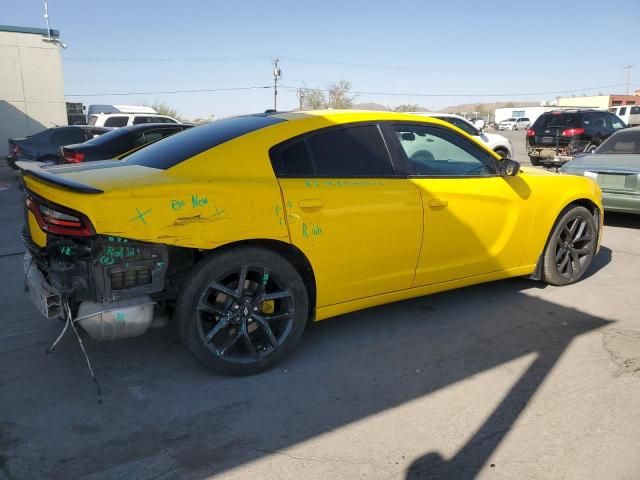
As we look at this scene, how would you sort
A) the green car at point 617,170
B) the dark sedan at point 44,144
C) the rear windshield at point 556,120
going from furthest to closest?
the rear windshield at point 556,120 < the dark sedan at point 44,144 < the green car at point 617,170

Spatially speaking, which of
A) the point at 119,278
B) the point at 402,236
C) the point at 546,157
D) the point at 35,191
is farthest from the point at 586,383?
the point at 546,157

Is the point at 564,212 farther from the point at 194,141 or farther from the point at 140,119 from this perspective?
the point at 140,119

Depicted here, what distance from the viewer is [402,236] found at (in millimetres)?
3639

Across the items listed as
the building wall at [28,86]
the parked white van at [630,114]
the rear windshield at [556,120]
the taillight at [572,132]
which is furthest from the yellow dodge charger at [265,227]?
the parked white van at [630,114]

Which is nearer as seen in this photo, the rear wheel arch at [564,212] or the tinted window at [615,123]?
the rear wheel arch at [564,212]

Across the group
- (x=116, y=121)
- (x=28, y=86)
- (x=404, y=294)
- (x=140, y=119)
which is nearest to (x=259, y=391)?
(x=404, y=294)

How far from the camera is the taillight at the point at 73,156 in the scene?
26.9 feet

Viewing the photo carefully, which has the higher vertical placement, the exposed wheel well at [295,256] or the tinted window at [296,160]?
the tinted window at [296,160]

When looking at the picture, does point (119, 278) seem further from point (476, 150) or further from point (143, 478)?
point (476, 150)

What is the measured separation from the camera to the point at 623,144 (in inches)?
317

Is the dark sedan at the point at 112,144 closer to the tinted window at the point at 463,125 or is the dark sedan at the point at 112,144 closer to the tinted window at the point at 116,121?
the tinted window at the point at 463,125

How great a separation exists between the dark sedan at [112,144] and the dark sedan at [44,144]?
3833 mm

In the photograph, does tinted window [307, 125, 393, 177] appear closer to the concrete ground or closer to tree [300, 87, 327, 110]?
the concrete ground

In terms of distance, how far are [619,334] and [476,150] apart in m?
1.76
